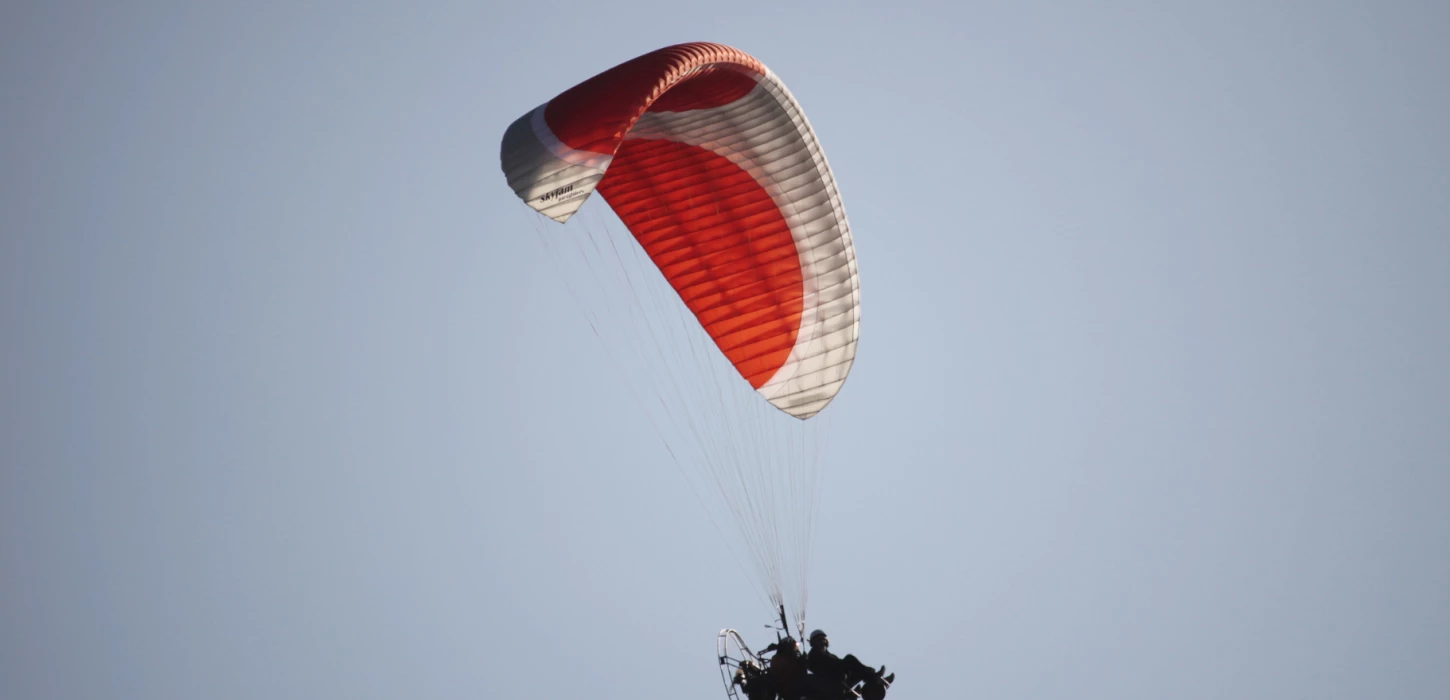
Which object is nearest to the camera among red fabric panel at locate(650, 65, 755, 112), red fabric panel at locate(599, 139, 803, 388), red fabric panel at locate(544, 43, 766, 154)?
red fabric panel at locate(544, 43, 766, 154)

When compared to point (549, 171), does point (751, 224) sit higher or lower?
higher

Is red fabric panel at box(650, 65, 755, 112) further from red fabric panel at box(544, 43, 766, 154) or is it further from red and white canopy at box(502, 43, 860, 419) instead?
red fabric panel at box(544, 43, 766, 154)

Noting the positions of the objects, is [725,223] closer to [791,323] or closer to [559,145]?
[791,323]

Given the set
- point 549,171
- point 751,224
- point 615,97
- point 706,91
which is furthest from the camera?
point 751,224

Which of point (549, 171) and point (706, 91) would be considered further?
point (706, 91)

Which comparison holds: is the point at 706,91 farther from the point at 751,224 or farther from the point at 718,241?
the point at 718,241

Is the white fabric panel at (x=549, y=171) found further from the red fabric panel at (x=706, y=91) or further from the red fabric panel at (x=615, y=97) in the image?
the red fabric panel at (x=706, y=91)

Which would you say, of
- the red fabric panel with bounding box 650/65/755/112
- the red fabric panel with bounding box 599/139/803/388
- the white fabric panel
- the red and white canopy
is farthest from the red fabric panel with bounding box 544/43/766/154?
the red fabric panel with bounding box 599/139/803/388

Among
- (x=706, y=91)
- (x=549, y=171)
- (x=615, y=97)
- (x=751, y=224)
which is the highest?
(x=706, y=91)

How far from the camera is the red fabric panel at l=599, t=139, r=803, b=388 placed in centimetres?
1755

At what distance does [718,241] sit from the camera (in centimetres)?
1770

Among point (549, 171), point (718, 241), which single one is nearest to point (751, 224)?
point (718, 241)

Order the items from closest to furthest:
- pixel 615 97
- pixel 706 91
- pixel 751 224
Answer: pixel 615 97 < pixel 706 91 < pixel 751 224

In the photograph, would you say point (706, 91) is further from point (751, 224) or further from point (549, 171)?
point (549, 171)
